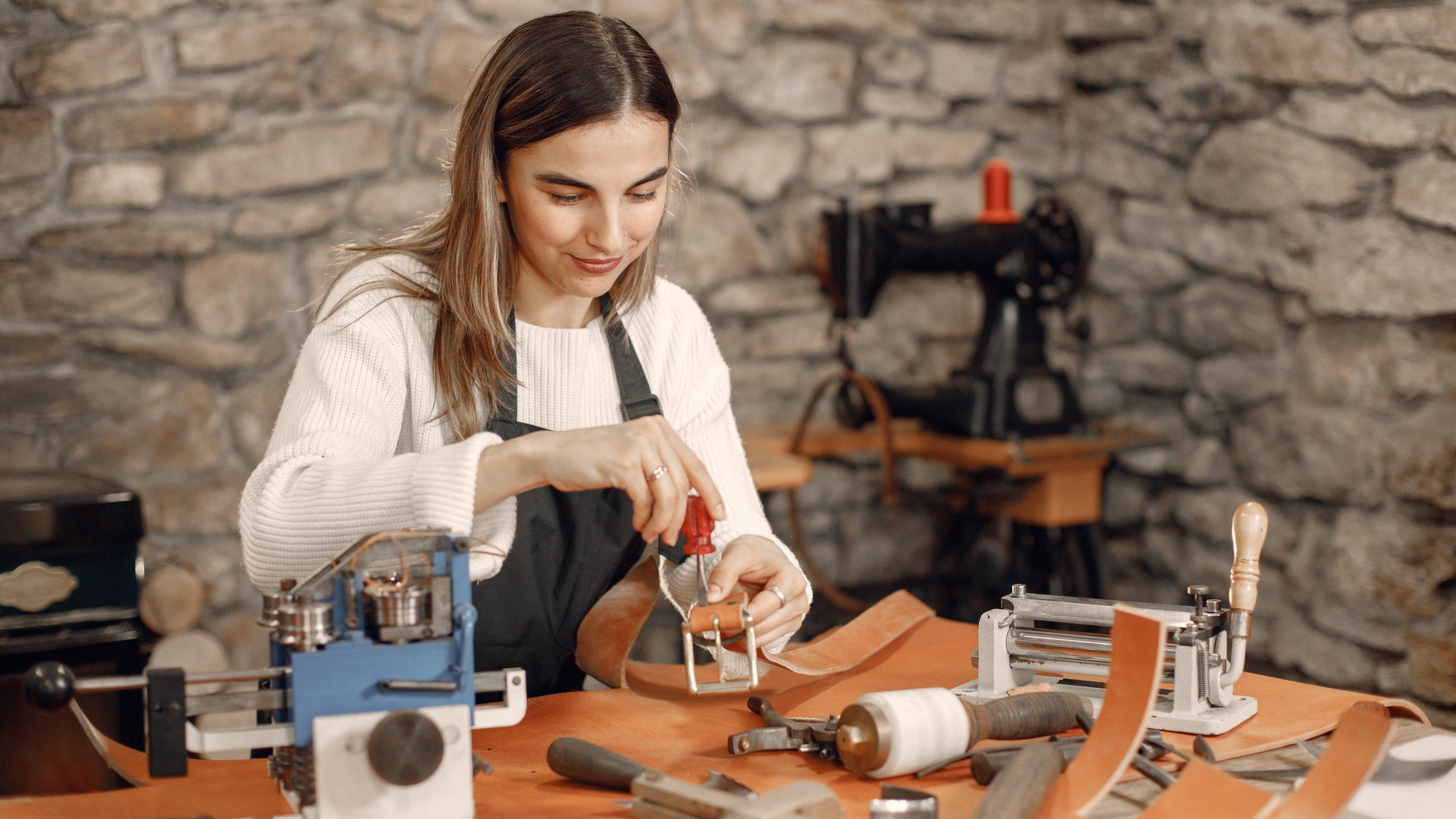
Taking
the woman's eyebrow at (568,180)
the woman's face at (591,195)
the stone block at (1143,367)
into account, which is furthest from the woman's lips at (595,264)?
the stone block at (1143,367)

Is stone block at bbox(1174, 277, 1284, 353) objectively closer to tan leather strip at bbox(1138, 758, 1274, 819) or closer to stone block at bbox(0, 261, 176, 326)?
tan leather strip at bbox(1138, 758, 1274, 819)

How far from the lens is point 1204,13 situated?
12.0ft

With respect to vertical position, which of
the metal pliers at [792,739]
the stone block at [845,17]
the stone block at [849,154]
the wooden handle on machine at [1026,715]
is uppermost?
the stone block at [845,17]

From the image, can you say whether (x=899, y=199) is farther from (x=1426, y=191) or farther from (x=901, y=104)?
(x=1426, y=191)

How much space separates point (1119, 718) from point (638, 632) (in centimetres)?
76

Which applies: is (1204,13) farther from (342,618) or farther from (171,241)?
(342,618)

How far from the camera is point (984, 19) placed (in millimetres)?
4074

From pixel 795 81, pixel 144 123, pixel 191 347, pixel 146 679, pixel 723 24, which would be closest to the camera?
pixel 146 679

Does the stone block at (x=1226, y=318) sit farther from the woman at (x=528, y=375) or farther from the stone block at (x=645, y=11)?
the woman at (x=528, y=375)

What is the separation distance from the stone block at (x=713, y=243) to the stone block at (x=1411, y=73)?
170 cm

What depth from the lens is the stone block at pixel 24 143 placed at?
9.58ft

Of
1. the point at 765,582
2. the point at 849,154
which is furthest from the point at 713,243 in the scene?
the point at 765,582

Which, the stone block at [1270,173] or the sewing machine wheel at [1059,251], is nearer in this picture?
the stone block at [1270,173]

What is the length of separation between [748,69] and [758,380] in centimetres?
92
